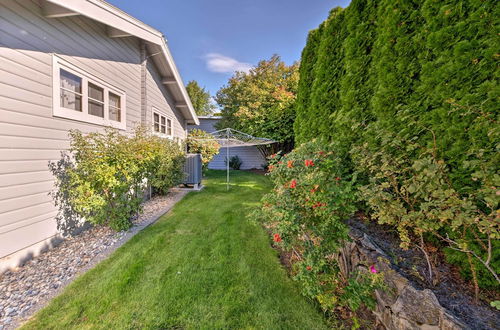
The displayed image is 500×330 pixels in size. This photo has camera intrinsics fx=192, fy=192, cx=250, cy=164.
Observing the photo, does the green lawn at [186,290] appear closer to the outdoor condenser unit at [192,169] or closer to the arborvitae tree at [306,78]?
the arborvitae tree at [306,78]

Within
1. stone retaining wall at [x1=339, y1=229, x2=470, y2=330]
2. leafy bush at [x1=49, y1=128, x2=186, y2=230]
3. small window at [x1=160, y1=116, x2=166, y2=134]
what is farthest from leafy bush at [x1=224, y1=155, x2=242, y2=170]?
stone retaining wall at [x1=339, y1=229, x2=470, y2=330]

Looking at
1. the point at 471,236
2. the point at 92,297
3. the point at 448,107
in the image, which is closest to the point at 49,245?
the point at 92,297

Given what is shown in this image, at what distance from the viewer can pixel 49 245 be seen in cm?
326

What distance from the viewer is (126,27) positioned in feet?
14.4

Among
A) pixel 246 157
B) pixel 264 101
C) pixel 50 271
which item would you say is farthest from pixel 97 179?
pixel 246 157

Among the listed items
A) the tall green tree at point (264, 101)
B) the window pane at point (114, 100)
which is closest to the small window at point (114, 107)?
the window pane at point (114, 100)

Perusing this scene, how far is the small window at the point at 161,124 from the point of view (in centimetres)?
725

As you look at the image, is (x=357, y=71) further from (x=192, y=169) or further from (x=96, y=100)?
(x=192, y=169)

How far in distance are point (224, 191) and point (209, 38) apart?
8603 millimetres

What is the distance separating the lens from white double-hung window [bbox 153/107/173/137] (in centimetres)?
719

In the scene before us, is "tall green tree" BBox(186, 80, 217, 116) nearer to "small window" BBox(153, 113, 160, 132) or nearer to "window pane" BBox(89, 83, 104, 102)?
"small window" BBox(153, 113, 160, 132)

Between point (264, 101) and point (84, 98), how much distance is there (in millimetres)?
10333

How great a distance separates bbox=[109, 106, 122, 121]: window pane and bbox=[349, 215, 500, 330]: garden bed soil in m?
6.02

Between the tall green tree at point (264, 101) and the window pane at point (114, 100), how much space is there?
322 inches
